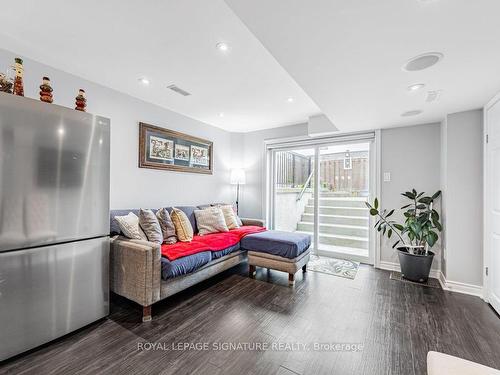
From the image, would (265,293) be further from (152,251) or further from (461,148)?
(461,148)

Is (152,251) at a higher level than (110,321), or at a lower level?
higher

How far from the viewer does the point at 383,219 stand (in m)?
3.49

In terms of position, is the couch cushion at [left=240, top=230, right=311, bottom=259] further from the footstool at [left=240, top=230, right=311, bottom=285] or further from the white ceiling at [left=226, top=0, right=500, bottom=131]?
the white ceiling at [left=226, top=0, right=500, bottom=131]

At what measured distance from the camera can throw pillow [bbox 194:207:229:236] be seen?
135 inches

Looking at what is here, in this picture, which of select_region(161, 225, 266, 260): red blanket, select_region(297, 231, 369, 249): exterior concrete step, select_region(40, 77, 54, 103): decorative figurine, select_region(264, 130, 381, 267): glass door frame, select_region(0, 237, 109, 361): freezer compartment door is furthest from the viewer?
select_region(297, 231, 369, 249): exterior concrete step

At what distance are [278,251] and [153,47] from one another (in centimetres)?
252

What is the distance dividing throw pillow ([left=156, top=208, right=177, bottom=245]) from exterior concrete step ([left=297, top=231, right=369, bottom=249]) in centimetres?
268

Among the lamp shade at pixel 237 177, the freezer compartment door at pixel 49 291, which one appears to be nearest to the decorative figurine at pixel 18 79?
the freezer compartment door at pixel 49 291

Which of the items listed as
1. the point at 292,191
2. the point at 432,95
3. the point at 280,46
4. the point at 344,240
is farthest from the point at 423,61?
the point at 292,191

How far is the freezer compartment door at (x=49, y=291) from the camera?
1538 mm

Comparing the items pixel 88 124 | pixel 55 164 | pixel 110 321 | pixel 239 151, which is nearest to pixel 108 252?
pixel 110 321

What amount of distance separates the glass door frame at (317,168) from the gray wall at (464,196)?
0.88 meters

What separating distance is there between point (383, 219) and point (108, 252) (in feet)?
11.8

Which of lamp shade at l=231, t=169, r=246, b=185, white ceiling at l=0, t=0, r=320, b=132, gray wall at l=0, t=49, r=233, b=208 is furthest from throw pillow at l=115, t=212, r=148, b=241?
lamp shade at l=231, t=169, r=246, b=185
